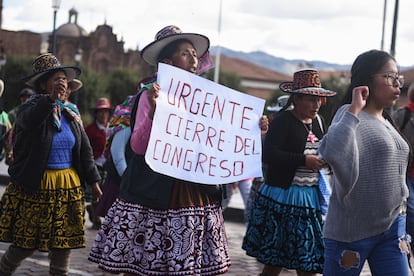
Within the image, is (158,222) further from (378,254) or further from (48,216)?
(48,216)

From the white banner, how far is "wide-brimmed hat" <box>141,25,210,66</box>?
0.29 metres

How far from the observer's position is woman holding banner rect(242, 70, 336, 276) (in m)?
6.05

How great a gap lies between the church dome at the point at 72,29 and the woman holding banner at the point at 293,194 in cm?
7857

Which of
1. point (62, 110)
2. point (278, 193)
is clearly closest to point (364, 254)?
point (278, 193)

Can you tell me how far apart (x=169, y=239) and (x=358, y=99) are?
137 cm

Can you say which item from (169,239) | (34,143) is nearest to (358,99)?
(169,239)

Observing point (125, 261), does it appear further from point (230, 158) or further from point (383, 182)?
point (383, 182)

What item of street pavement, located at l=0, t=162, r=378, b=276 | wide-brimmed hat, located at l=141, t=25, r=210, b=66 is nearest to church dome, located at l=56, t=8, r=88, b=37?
street pavement, located at l=0, t=162, r=378, b=276

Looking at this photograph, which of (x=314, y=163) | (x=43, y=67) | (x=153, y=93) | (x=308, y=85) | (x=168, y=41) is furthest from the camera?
(x=308, y=85)

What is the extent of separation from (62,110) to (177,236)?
68.8 inches

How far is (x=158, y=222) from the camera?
4.70 meters

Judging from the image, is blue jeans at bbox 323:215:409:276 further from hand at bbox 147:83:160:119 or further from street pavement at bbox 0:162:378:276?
street pavement at bbox 0:162:378:276

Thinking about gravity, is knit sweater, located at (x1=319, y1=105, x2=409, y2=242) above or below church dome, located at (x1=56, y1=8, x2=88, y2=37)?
below

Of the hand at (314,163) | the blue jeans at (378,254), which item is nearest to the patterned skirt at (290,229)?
the hand at (314,163)
